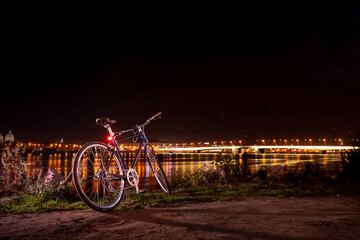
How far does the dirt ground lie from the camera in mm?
3770

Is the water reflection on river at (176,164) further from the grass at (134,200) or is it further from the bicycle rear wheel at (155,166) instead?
the bicycle rear wheel at (155,166)

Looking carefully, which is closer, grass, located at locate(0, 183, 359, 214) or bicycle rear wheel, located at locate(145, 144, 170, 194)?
grass, located at locate(0, 183, 359, 214)

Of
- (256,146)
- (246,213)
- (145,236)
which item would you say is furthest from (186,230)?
(256,146)

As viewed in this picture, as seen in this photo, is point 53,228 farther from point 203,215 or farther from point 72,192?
point 72,192

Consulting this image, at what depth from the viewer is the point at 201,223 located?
4.30 metres

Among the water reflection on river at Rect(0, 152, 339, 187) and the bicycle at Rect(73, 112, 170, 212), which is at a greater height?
the bicycle at Rect(73, 112, 170, 212)

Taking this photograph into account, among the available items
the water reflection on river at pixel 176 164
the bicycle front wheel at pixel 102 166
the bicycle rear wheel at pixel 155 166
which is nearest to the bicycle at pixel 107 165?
the bicycle front wheel at pixel 102 166

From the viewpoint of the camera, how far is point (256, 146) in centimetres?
11800

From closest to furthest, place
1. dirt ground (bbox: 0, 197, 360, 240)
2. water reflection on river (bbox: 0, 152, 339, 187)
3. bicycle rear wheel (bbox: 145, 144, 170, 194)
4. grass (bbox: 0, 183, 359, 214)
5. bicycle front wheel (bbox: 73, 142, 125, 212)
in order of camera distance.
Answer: dirt ground (bbox: 0, 197, 360, 240) → bicycle front wheel (bbox: 73, 142, 125, 212) → grass (bbox: 0, 183, 359, 214) → bicycle rear wheel (bbox: 145, 144, 170, 194) → water reflection on river (bbox: 0, 152, 339, 187)

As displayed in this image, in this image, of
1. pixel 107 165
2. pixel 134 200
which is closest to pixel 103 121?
pixel 107 165

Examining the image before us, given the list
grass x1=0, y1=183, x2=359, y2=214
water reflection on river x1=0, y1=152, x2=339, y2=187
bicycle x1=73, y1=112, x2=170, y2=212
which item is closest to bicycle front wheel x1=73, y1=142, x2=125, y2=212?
bicycle x1=73, y1=112, x2=170, y2=212

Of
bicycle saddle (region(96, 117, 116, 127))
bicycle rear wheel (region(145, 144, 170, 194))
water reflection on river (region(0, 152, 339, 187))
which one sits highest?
bicycle saddle (region(96, 117, 116, 127))

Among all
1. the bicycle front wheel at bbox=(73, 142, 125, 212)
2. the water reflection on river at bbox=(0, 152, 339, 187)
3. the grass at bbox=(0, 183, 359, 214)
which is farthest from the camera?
the water reflection on river at bbox=(0, 152, 339, 187)

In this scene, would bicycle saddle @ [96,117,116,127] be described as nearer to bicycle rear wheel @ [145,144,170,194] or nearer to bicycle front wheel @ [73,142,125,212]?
bicycle front wheel @ [73,142,125,212]
